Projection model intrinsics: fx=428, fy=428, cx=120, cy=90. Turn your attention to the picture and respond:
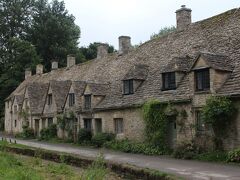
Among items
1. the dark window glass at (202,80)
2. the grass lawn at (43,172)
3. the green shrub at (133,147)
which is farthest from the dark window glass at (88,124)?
the grass lawn at (43,172)

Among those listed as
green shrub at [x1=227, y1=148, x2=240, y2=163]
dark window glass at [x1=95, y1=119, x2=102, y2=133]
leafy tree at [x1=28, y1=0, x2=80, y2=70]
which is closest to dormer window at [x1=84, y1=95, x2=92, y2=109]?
dark window glass at [x1=95, y1=119, x2=102, y2=133]

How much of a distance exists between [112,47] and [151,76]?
150 feet

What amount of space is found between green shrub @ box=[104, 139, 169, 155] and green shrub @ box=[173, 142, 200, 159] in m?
1.76

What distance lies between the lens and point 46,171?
18.5 meters

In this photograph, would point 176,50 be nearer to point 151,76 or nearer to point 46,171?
point 151,76

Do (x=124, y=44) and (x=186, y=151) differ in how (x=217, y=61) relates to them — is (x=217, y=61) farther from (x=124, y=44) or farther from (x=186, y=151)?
(x=124, y=44)

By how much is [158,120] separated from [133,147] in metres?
3.10

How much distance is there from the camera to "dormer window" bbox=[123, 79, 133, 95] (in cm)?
3100

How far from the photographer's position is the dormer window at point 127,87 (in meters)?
31.0

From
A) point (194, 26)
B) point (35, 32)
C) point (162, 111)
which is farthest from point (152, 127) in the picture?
point (35, 32)

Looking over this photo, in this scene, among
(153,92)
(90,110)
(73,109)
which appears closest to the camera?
(153,92)

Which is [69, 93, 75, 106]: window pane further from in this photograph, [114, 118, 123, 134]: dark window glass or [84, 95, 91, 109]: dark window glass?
[114, 118, 123, 134]: dark window glass

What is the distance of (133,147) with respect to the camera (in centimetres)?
2820

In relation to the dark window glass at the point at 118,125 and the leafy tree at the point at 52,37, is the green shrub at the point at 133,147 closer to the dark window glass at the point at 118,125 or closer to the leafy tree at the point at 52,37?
the dark window glass at the point at 118,125
